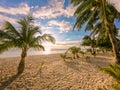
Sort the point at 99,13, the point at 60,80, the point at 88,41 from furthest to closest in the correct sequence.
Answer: the point at 88,41 < the point at 99,13 < the point at 60,80

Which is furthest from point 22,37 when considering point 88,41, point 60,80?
point 88,41

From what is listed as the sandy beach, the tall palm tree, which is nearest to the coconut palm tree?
the tall palm tree

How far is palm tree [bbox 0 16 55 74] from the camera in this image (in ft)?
37.2

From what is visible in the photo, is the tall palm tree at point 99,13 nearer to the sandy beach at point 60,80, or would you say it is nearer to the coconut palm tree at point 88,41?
the sandy beach at point 60,80

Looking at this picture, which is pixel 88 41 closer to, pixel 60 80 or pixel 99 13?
pixel 99 13

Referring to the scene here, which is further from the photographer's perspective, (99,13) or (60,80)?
(99,13)

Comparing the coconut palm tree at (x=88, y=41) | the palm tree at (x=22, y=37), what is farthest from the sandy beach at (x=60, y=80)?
the coconut palm tree at (x=88, y=41)

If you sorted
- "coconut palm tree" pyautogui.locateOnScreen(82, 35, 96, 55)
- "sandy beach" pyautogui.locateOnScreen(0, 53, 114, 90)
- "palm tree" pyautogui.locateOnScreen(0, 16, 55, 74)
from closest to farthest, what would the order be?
"sandy beach" pyautogui.locateOnScreen(0, 53, 114, 90) < "palm tree" pyautogui.locateOnScreen(0, 16, 55, 74) < "coconut palm tree" pyautogui.locateOnScreen(82, 35, 96, 55)

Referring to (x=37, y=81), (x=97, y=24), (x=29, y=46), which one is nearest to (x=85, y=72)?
(x=37, y=81)

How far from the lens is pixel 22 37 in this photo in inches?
468

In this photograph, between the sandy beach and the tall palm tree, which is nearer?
the sandy beach

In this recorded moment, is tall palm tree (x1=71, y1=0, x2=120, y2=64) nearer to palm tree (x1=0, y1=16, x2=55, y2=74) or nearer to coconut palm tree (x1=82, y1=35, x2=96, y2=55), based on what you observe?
palm tree (x1=0, y1=16, x2=55, y2=74)

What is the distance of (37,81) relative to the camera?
32.6ft

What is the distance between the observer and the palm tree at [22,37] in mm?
11344
